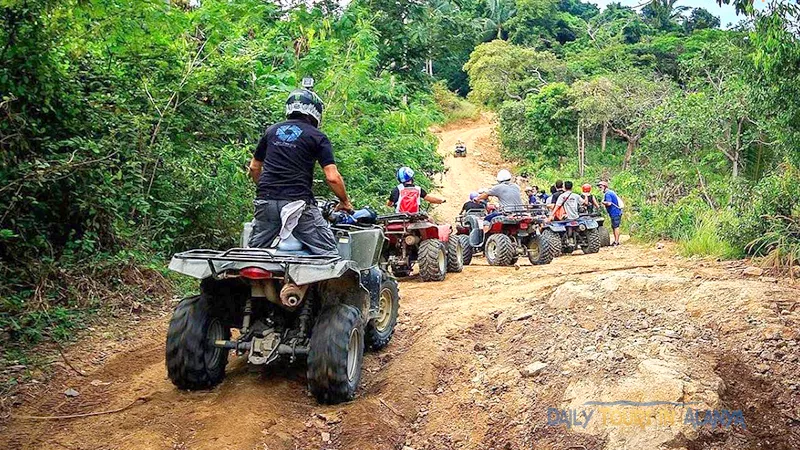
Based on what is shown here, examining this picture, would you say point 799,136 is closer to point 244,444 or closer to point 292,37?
point 244,444

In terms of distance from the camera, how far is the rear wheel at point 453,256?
10844 millimetres

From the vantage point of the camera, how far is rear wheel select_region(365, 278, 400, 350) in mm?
6109

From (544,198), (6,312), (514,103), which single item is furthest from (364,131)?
(514,103)

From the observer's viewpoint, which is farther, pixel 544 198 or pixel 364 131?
pixel 544 198

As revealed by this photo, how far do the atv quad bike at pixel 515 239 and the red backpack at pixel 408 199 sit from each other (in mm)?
2302

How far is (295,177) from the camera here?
16.7 ft

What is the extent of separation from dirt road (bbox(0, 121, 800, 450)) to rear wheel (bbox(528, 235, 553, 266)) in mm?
5663

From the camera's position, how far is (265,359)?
473cm

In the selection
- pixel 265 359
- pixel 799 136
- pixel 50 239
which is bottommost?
pixel 265 359

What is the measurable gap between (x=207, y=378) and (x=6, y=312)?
88.5 inches

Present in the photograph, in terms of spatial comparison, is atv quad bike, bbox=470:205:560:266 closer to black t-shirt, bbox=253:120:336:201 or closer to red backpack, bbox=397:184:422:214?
red backpack, bbox=397:184:422:214

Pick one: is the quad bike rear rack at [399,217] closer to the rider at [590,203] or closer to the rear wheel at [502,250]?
the rear wheel at [502,250]

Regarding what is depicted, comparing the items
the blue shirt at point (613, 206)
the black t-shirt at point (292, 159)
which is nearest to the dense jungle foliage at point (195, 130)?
the blue shirt at point (613, 206)

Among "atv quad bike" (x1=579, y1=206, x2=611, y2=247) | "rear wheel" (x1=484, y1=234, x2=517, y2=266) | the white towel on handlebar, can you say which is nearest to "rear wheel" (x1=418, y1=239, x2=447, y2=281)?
"rear wheel" (x1=484, y1=234, x2=517, y2=266)
